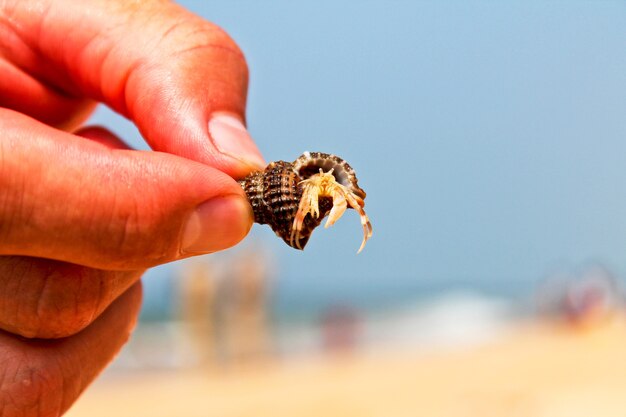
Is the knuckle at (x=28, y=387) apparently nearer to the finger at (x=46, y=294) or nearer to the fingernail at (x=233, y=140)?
the finger at (x=46, y=294)

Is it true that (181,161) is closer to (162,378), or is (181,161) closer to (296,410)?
(296,410)

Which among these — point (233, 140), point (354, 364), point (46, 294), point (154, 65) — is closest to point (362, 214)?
point (233, 140)

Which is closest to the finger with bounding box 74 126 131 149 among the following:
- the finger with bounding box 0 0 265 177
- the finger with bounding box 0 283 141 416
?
the finger with bounding box 0 0 265 177

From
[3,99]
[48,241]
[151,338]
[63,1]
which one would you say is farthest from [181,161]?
[151,338]

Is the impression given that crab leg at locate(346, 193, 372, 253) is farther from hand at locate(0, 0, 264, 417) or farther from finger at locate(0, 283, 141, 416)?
finger at locate(0, 283, 141, 416)

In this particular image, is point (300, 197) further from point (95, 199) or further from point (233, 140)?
point (95, 199)

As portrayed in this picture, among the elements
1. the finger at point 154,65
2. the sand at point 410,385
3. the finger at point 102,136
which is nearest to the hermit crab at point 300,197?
the finger at point 154,65

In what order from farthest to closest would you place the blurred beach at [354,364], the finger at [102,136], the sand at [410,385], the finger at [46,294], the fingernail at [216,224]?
the blurred beach at [354,364]
the sand at [410,385]
the finger at [102,136]
the finger at [46,294]
the fingernail at [216,224]
